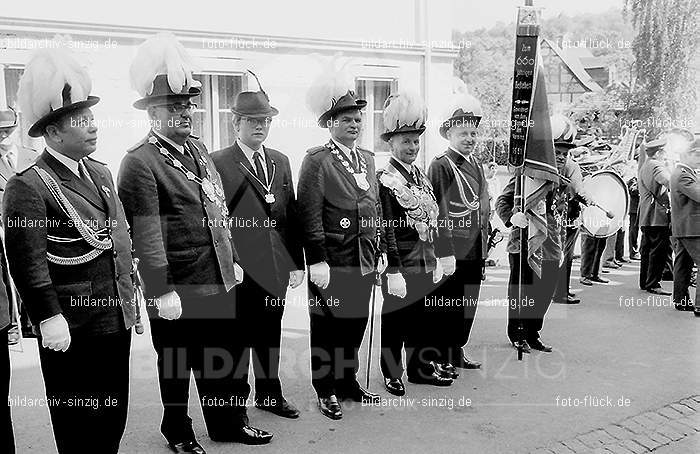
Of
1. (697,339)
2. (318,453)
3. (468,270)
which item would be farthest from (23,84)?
(697,339)

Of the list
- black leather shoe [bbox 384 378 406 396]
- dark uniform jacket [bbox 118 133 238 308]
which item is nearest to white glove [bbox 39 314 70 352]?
dark uniform jacket [bbox 118 133 238 308]

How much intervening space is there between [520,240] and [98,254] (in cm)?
364

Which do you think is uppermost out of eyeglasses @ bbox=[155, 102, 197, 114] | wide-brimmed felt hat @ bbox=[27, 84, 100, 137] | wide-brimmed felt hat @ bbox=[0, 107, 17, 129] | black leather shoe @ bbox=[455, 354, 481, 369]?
wide-brimmed felt hat @ bbox=[0, 107, 17, 129]

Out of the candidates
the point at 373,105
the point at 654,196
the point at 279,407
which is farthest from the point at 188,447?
the point at 373,105

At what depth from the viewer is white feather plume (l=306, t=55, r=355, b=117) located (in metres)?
4.38

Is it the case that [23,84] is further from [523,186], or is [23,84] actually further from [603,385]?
[603,385]

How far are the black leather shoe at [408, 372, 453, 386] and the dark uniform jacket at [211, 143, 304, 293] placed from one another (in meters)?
1.41

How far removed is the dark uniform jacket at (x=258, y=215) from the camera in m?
4.20

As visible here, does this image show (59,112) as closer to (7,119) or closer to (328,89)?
(328,89)

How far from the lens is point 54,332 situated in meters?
2.92

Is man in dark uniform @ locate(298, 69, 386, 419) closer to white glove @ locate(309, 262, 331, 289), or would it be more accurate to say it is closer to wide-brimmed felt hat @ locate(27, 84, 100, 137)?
white glove @ locate(309, 262, 331, 289)

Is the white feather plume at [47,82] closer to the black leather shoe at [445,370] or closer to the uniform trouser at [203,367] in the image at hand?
the uniform trouser at [203,367]

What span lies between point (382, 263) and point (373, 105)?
636 centimetres

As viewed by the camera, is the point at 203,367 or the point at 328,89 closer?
the point at 203,367
